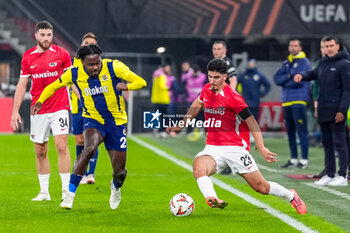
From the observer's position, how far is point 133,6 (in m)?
26.5

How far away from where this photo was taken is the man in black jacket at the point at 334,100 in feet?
36.9

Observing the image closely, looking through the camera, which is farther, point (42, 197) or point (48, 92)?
point (42, 197)

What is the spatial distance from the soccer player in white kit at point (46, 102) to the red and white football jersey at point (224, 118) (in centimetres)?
190

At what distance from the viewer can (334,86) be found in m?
11.4

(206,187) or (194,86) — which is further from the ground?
(194,86)

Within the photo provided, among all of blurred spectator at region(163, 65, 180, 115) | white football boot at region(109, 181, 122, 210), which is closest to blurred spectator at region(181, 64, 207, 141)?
blurred spectator at region(163, 65, 180, 115)

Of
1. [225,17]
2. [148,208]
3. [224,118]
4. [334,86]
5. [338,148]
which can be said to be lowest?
[148,208]

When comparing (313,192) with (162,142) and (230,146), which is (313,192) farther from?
(162,142)

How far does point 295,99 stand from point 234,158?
18.8 ft

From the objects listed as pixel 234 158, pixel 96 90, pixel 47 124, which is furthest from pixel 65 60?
pixel 234 158

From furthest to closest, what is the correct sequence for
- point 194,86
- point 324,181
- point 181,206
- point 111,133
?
point 194,86, point 324,181, point 111,133, point 181,206

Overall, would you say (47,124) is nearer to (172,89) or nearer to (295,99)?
(295,99)

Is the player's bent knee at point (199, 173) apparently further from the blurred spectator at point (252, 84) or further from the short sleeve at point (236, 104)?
the blurred spectator at point (252, 84)

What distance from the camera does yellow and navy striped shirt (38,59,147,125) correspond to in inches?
335
